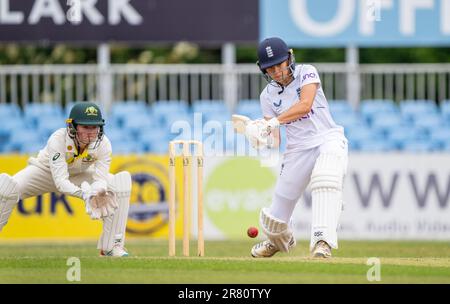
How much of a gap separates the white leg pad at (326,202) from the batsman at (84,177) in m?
1.82

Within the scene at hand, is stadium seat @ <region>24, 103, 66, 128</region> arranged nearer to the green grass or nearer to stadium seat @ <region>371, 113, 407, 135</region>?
stadium seat @ <region>371, 113, 407, 135</region>

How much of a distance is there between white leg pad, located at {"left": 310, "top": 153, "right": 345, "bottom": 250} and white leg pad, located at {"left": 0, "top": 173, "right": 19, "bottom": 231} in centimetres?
284

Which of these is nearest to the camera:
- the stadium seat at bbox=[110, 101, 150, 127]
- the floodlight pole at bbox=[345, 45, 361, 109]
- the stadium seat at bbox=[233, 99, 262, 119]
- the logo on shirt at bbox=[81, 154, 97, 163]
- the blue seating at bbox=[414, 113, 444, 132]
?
the logo on shirt at bbox=[81, 154, 97, 163]

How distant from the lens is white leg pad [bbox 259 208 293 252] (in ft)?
36.1

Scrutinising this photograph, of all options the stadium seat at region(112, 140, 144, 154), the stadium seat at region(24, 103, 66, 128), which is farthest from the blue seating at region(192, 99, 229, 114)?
the stadium seat at region(24, 103, 66, 128)

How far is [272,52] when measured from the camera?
10.3 metres

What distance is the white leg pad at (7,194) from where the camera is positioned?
10.9 meters

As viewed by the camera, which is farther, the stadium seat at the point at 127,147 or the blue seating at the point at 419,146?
the blue seating at the point at 419,146

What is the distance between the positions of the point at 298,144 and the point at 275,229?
867 millimetres
